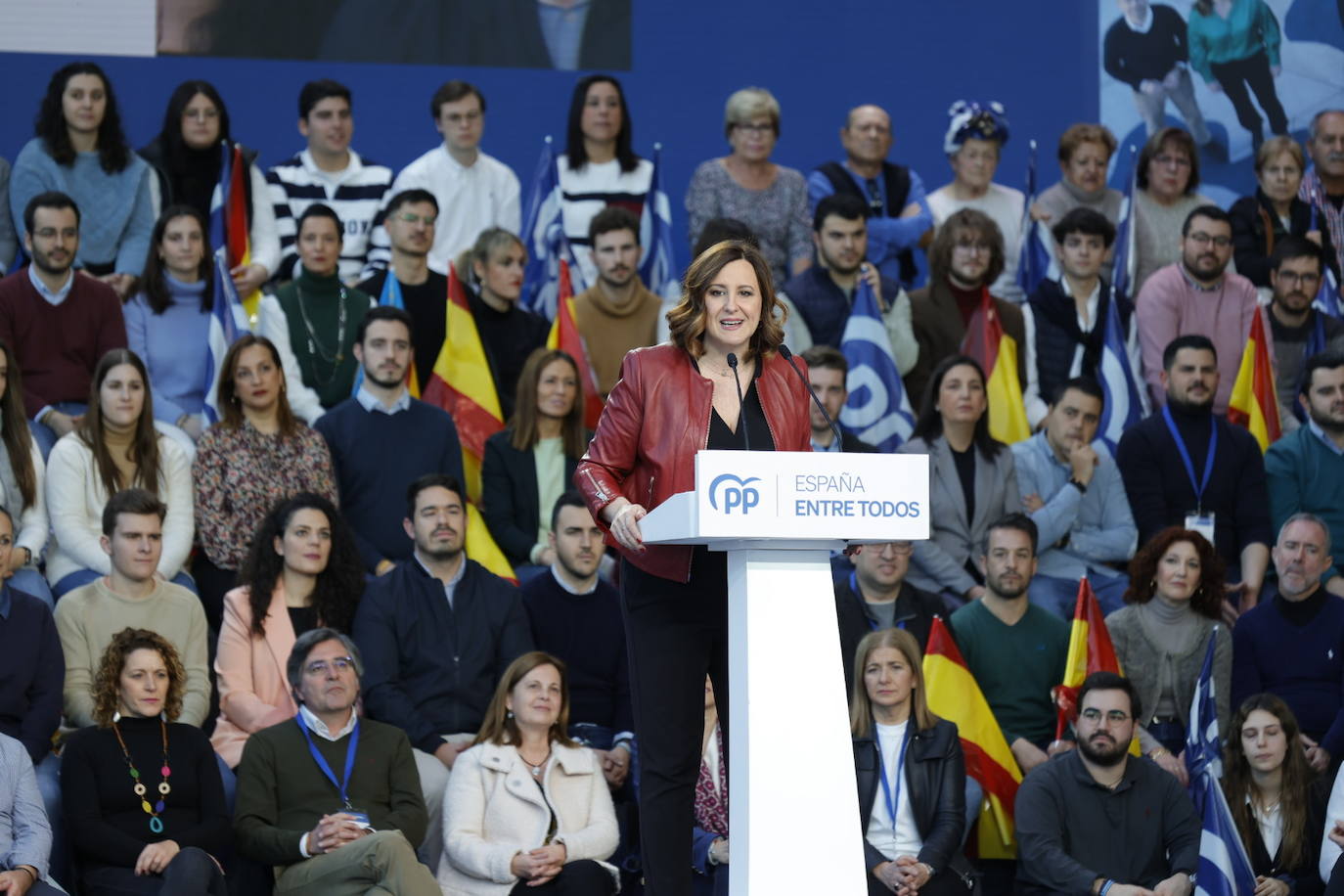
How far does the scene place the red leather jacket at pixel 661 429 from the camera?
3.43 meters

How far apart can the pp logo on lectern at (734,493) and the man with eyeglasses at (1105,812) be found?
9.79 ft

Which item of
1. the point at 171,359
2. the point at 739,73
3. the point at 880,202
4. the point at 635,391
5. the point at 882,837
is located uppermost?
the point at 739,73

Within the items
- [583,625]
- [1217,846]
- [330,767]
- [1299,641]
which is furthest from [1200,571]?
[330,767]

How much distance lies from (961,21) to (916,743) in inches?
196

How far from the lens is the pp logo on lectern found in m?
2.93

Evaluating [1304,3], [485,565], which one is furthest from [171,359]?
[1304,3]

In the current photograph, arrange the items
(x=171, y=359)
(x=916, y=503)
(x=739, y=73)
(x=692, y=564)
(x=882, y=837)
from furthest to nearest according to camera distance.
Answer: (x=739, y=73) → (x=171, y=359) → (x=882, y=837) → (x=692, y=564) → (x=916, y=503)

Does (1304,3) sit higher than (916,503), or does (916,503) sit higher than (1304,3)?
(1304,3)

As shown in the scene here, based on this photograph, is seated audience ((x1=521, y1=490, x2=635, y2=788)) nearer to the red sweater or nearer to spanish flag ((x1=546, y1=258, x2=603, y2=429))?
spanish flag ((x1=546, y1=258, x2=603, y2=429))

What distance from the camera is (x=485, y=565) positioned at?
258 inches

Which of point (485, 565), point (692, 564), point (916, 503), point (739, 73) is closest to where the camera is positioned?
point (916, 503)

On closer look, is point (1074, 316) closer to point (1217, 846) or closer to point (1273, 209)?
point (1273, 209)

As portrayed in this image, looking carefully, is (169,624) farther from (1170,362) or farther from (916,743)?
(1170,362)

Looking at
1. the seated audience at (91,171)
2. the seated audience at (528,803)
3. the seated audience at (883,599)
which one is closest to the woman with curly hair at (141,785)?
the seated audience at (528,803)
